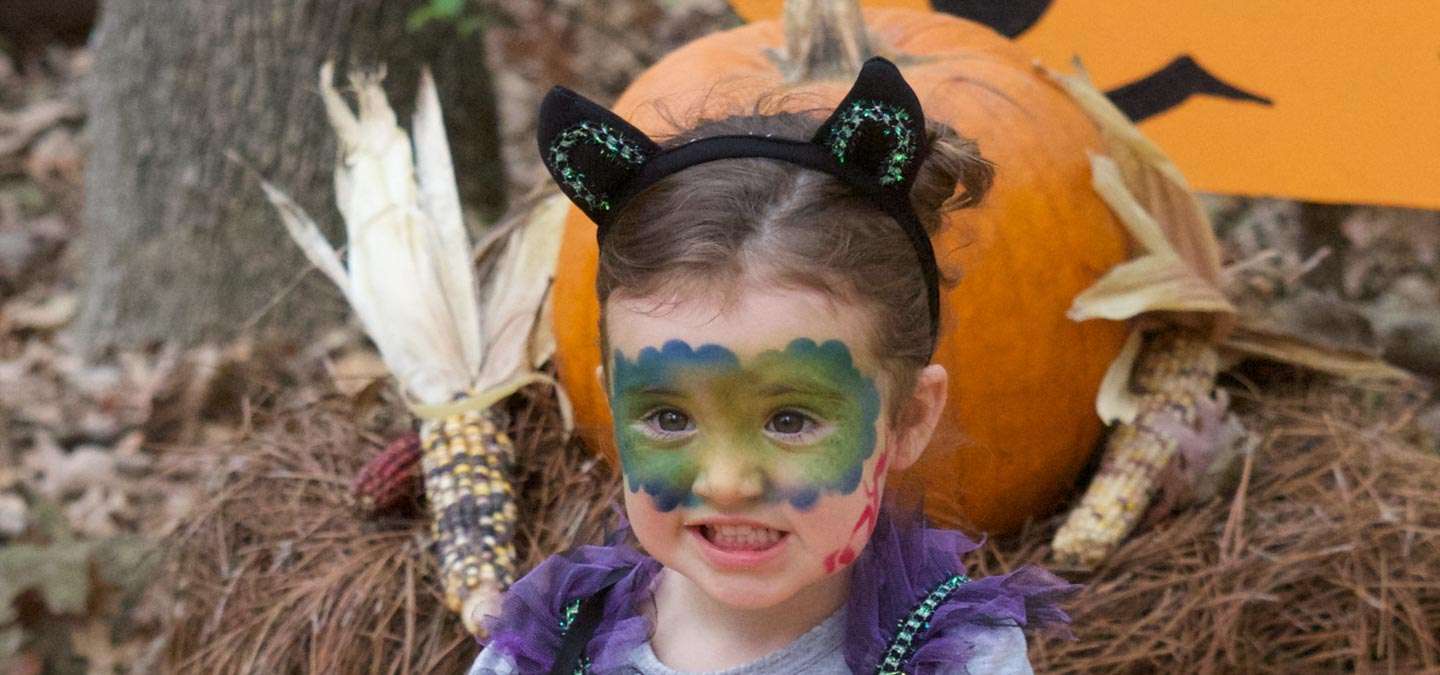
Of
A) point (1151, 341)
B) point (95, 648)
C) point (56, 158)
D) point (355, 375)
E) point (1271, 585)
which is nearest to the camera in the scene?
point (1271, 585)

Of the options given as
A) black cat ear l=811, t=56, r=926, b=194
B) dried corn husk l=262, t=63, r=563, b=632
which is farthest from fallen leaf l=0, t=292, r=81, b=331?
black cat ear l=811, t=56, r=926, b=194

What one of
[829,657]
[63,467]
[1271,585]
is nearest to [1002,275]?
[1271,585]

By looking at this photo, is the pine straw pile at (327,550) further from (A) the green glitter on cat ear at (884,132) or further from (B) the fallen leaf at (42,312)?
(B) the fallen leaf at (42,312)

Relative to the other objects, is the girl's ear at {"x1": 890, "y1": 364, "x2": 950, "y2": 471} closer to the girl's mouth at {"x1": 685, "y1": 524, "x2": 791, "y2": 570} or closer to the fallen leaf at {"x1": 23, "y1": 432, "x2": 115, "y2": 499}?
the girl's mouth at {"x1": 685, "y1": 524, "x2": 791, "y2": 570}

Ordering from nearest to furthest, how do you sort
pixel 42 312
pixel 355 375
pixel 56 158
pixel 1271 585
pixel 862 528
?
pixel 862 528
pixel 1271 585
pixel 355 375
pixel 42 312
pixel 56 158

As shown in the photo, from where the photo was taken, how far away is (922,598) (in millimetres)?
1725

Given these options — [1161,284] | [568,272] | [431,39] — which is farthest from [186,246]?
[1161,284]

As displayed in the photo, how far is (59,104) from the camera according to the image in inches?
227

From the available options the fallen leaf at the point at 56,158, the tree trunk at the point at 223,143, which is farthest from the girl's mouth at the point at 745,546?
the fallen leaf at the point at 56,158

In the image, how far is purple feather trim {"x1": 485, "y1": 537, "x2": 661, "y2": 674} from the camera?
1.79 metres

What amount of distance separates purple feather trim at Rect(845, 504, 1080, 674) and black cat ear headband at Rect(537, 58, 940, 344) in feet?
1.05

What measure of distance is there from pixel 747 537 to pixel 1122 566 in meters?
1.06

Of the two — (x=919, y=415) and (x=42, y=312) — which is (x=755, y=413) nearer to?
(x=919, y=415)

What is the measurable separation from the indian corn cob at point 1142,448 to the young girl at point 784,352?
0.74 meters
